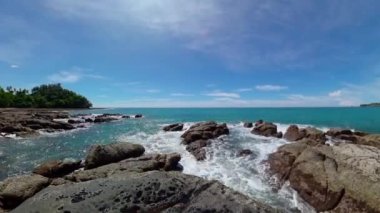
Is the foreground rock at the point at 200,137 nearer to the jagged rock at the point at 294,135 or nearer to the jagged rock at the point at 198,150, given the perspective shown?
the jagged rock at the point at 198,150

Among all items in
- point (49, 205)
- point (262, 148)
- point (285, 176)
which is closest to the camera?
point (49, 205)

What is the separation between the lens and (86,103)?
183m

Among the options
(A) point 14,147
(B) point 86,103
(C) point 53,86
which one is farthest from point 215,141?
(B) point 86,103

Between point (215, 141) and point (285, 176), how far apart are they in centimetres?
1271

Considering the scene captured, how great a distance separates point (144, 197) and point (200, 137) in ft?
78.6

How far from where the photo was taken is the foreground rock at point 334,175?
12016 millimetres

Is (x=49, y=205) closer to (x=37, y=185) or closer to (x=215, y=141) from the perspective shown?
(x=37, y=185)

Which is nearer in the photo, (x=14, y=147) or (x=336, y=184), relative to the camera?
(x=336, y=184)

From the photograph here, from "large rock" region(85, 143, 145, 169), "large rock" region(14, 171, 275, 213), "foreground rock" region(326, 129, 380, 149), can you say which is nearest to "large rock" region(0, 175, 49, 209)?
"large rock" region(85, 143, 145, 169)

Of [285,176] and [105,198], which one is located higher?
[105,198]

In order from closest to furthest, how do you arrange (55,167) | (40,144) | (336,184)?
1. (336,184)
2. (55,167)
3. (40,144)

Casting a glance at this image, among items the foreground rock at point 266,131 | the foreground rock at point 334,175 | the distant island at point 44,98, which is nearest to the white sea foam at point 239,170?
the foreground rock at point 334,175

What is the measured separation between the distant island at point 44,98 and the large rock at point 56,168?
109 meters

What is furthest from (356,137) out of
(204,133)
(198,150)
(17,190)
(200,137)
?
(17,190)
